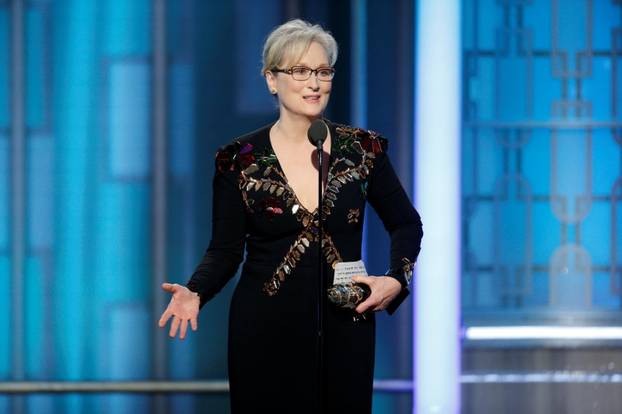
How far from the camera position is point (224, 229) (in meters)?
2.31

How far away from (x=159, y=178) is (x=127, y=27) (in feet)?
2.12

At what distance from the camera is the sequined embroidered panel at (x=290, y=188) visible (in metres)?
2.23

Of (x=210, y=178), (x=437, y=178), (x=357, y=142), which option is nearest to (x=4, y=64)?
(x=210, y=178)

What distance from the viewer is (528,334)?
4477 mm

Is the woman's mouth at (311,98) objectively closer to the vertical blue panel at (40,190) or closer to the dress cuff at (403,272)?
the dress cuff at (403,272)

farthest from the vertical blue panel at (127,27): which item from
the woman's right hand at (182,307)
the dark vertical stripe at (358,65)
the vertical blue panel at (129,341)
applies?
the woman's right hand at (182,307)

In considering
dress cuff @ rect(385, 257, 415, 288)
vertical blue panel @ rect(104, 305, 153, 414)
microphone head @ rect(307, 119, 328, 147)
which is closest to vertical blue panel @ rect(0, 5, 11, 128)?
vertical blue panel @ rect(104, 305, 153, 414)

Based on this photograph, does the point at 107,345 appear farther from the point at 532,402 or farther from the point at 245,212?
the point at 245,212

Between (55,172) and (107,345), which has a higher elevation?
(55,172)

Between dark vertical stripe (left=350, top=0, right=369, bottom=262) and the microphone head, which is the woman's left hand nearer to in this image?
the microphone head

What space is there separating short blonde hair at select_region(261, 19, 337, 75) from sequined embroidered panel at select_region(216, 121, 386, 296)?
0.18m

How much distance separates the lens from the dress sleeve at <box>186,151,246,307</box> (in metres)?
2.30

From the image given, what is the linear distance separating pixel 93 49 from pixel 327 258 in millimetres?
2706

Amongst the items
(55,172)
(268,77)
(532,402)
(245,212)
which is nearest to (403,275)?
(245,212)
